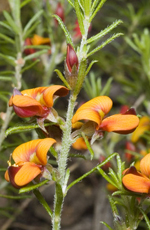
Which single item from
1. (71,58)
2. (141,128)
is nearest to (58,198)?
(71,58)

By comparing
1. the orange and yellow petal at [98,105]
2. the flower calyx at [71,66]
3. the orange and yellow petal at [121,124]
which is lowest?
the orange and yellow petal at [121,124]

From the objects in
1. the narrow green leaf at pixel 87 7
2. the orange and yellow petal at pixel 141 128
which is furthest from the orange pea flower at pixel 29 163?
the orange and yellow petal at pixel 141 128

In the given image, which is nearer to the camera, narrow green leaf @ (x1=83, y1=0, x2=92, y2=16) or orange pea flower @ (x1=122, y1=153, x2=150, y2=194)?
orange pea flower @ (x1=122, y1=153, x2=150, y2=194)

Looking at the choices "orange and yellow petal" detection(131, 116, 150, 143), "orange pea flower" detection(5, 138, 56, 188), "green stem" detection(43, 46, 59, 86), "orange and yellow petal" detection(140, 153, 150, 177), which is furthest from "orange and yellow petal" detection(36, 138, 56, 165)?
"green stem" detection(43, 46, 59, 86)

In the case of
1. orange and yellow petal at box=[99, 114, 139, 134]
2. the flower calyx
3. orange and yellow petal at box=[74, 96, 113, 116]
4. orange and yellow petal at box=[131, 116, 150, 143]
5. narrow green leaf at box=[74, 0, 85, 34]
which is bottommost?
orange and yellow petal at box=[131, 116, 150, 143]

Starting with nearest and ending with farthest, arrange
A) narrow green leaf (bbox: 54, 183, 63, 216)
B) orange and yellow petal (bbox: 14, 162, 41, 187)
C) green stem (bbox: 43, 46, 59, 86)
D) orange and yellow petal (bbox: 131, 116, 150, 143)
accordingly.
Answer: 1. orange and yellow petal (bbox: 14, 162, 41, 187)
2. narrow green leaf (bbox: 54, 183, 63, 216)
3. orange and yellow petal (bbox: 131, 116, 150, 143)
4. green stem (bbox: 43, 46, 59, 86)

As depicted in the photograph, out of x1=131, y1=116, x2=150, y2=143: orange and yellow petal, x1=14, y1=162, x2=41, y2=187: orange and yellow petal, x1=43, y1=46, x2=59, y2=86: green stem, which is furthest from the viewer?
x1=43, y1=46, x2=59, y2=86: green stem

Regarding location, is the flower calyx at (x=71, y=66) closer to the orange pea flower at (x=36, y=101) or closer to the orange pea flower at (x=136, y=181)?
the orange pea flower at (x=36, y=101)

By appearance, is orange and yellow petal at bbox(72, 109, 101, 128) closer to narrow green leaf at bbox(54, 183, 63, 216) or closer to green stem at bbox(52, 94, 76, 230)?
green stem at bbox(52, 94, 76, 230)
